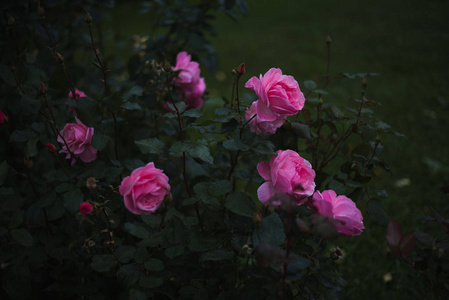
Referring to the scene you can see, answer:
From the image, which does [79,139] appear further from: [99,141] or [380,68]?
[380,68]

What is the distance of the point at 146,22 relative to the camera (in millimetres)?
6438

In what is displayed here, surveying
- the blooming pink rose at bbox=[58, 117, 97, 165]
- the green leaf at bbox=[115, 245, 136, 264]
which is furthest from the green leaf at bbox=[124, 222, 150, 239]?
Result: the blooming pink rose at bbox=[58, 117, 97, 165]

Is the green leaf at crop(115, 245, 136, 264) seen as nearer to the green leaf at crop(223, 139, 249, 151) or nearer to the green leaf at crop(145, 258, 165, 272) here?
the green leaf at crop(145, 258, 165, 272)

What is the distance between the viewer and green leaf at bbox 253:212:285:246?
0.86m

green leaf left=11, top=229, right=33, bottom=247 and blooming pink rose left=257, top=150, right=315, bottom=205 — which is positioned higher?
blooming pink rose left=257, top=150, right=315, bottom=205

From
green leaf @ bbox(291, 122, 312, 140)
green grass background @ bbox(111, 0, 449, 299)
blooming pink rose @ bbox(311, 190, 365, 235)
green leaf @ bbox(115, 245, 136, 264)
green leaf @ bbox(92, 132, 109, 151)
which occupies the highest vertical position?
green leaf @ bbox(291, 122, 312, 140)

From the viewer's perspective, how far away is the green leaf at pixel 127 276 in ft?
3.08

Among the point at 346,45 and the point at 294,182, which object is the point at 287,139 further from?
the point at 346,45

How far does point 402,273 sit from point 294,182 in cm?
126

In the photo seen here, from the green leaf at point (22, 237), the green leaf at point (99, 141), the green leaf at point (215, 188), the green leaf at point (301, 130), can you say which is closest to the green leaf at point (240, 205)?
the green leaf at point (215, 188)

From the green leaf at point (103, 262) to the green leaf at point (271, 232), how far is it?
1.31 feet

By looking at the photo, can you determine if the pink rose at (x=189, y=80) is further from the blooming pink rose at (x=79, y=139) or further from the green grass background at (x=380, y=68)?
the green grass background at (x=380, y=68)

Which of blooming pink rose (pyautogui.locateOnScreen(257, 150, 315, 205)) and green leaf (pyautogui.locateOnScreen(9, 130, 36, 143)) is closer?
blooming pink rose (pyautogui.locateOnScreen(257, 150, 315, 205))

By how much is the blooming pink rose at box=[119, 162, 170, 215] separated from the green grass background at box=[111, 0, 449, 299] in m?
0.62
